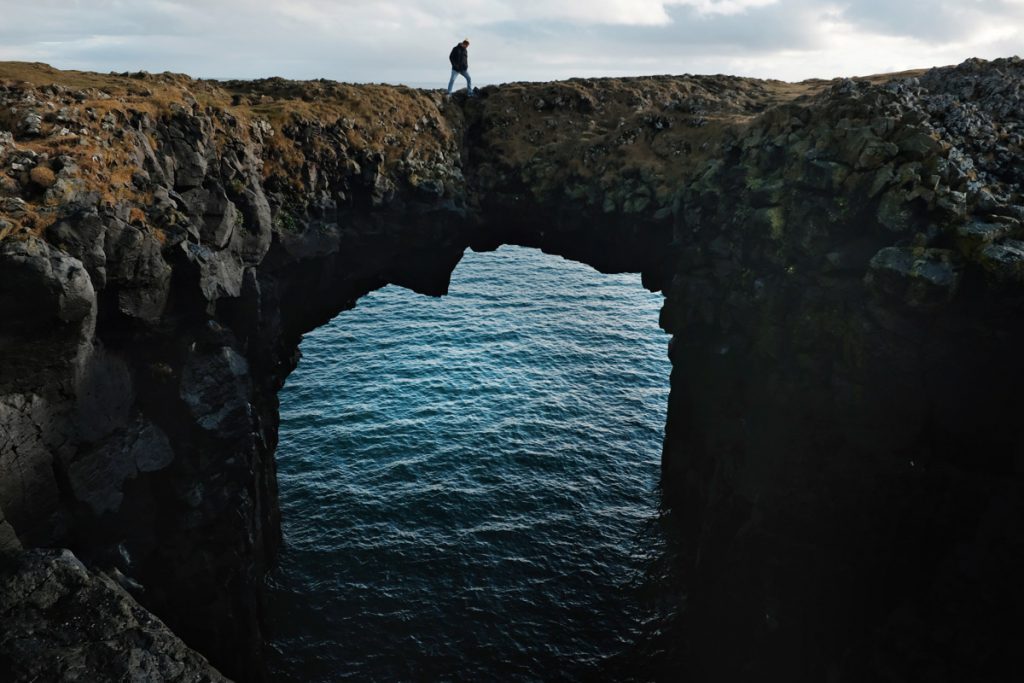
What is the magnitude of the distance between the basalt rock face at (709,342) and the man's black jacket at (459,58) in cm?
1046

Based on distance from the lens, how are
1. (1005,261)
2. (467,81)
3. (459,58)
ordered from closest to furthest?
(1005,261) < (459,58) < (467,81)

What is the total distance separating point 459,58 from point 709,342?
2957cm

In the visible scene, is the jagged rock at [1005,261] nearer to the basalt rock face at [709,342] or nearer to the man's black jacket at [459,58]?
the basalt rock face at [709,342]

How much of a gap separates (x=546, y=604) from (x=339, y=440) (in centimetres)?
2200

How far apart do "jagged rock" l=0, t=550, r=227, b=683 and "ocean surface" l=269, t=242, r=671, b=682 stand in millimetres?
14137

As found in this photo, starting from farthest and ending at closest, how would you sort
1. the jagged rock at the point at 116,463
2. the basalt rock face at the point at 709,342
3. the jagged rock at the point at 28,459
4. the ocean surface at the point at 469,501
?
the ocean surface at the point at 469,501 → the jagged rock at the point at 116,463 → the basalt rock face at the point at 709,342 → the jagged rock at the point at 28,459

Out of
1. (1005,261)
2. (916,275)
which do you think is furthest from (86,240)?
(1005,261)

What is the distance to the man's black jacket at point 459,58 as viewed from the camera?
49281mm

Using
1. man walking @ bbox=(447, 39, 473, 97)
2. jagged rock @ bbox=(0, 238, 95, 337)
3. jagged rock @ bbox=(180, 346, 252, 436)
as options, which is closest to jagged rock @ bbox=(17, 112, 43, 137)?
jagged rock @ bbox=(0, 238, 95, 337)

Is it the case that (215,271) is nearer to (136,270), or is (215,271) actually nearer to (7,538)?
(136,270)

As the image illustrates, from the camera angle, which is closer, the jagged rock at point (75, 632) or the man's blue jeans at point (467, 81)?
the jagged rock at point (75, 632)

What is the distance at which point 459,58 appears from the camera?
162 ft

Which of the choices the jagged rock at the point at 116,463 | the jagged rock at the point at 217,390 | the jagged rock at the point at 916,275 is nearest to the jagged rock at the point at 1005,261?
the jagged rock at the point at 916,275

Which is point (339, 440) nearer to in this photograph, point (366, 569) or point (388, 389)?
point (388, 389)
